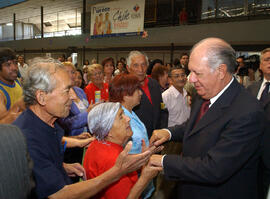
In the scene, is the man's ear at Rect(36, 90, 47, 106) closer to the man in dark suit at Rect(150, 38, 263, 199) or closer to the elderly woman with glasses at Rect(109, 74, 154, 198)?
the man in dark suit at Rect(150, 38, 263, 199)

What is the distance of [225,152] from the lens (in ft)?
4.76

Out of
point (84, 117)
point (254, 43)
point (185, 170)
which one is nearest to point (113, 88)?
point (84, 117)

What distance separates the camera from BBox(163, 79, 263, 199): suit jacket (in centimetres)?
144

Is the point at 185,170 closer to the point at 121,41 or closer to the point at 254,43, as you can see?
the point at 254,43

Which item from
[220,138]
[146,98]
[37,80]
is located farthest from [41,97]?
[146,98]

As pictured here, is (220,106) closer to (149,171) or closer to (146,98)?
(149,171)

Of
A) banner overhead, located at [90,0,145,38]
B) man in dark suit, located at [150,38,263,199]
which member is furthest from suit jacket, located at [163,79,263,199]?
banner overhead, located at [90,0,145,38]

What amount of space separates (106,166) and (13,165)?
976 millimetres

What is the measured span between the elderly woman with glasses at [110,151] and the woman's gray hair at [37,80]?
0.51m

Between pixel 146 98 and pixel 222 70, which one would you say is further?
pixel 146 98

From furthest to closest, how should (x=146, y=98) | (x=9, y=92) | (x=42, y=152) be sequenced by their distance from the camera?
(x=146, y=98), (x=9, y=92), (x=42, y=152)

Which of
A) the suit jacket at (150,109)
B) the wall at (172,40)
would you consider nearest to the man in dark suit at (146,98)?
the suit jacket at (150,109)

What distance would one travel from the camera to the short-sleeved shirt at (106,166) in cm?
162

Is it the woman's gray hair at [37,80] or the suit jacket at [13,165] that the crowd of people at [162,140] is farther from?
the suit jacket at [13,165]
